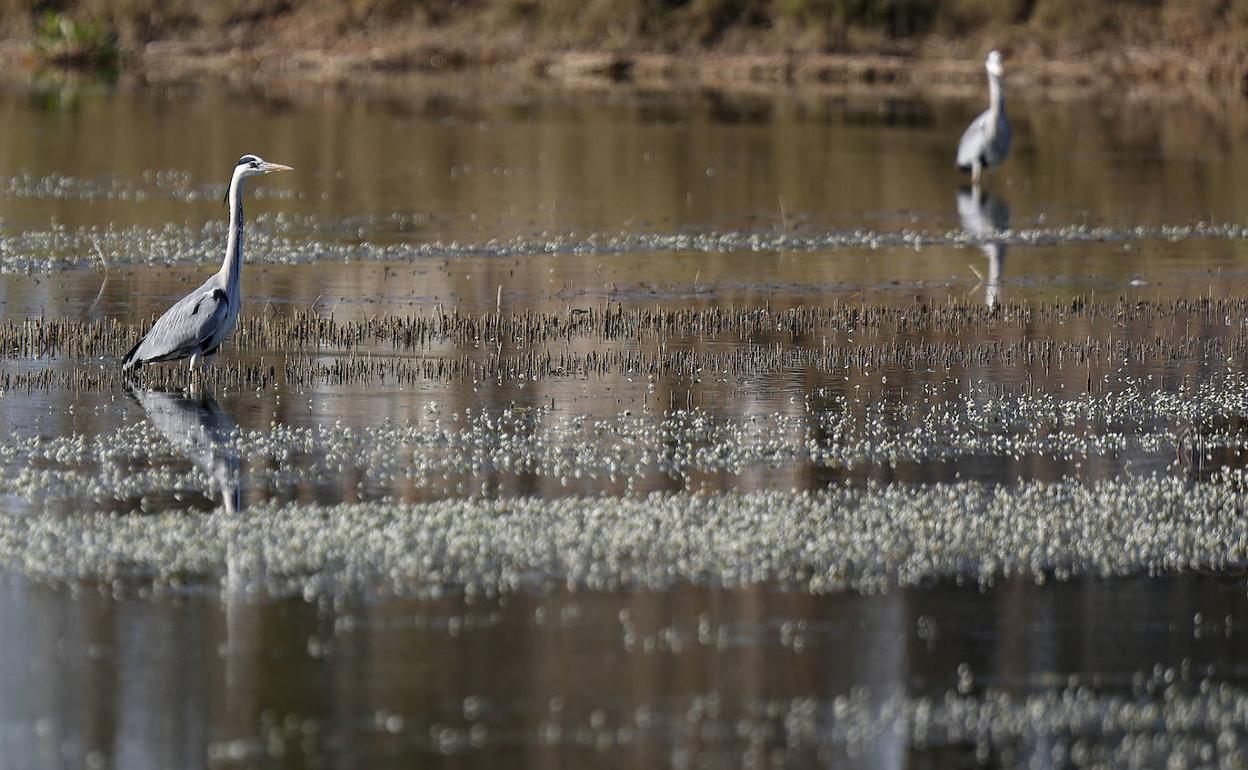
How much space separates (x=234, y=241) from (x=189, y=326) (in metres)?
0.83

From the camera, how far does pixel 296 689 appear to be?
24.3 feet

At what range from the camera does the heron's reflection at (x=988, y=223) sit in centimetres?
1877

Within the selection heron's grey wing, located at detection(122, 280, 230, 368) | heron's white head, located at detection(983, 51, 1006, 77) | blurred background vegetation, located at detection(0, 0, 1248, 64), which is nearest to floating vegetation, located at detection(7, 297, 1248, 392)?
heron's grey wing, located at detection(122, 280, 230, 368)

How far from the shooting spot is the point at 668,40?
164ft

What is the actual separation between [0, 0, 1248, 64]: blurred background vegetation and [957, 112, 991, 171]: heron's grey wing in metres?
20.8

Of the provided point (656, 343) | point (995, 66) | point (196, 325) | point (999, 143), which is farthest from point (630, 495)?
point (995, 66)

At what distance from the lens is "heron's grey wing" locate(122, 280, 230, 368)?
12.8m

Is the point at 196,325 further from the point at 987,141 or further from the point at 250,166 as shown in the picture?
the point at 987,141

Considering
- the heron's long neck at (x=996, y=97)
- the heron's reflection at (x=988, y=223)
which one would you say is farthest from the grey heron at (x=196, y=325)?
the heron's long neck at (x=996, y=97)

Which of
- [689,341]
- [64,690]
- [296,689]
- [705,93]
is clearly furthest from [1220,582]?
[705,93]

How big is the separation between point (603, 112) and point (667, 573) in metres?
28.8

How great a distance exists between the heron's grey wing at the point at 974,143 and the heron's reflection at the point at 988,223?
537 mm

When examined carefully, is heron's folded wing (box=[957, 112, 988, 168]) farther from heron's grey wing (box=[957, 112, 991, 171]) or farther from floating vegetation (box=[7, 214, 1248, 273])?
floating vegetation (box=[7, 214, 1248, 273])

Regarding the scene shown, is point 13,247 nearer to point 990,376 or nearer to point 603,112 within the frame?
point 990,376
